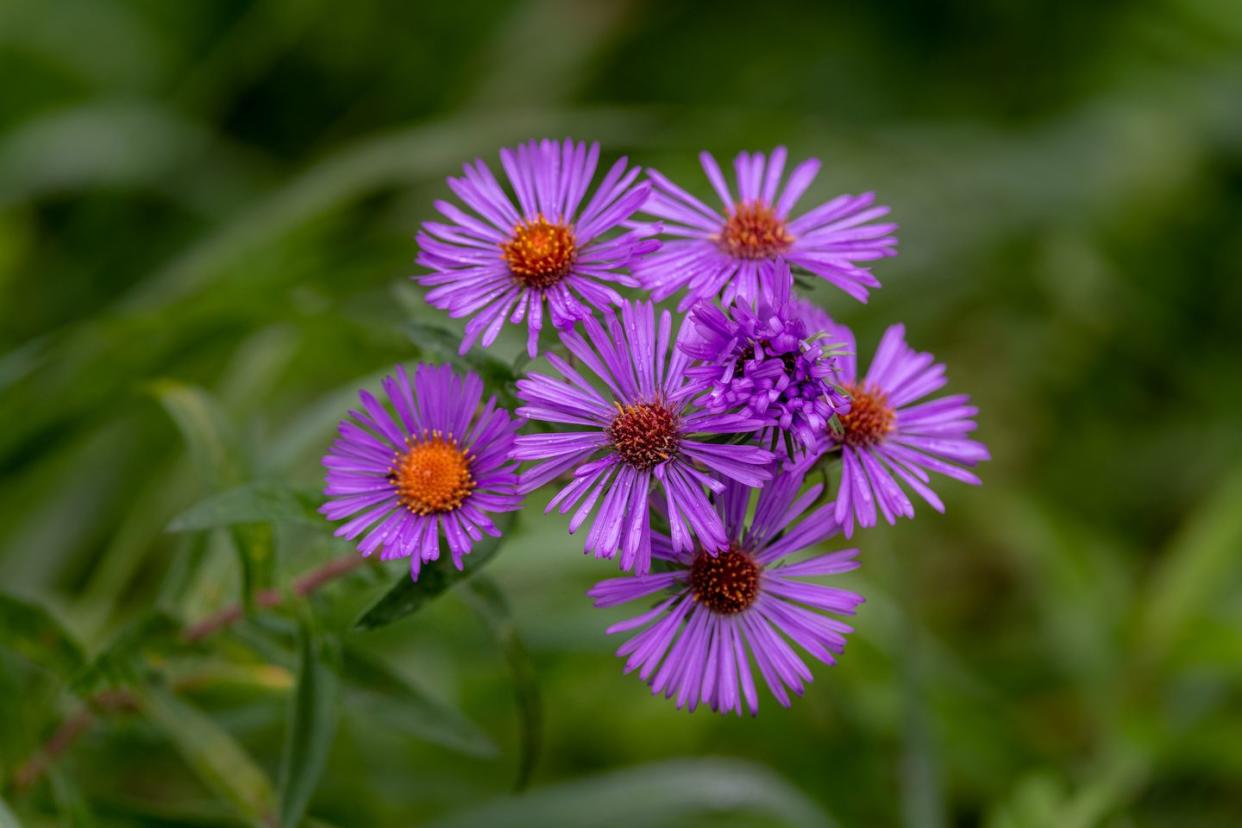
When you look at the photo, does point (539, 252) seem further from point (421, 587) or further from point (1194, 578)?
point (1194, 578)

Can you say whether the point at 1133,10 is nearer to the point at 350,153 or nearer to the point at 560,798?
the point at 350,153

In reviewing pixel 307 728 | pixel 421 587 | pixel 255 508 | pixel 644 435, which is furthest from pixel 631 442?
pixel 307 728

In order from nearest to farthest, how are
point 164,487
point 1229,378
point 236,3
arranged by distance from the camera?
point 164,487
point 1229,378
point 236,3

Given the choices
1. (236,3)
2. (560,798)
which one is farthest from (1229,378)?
(236,3)

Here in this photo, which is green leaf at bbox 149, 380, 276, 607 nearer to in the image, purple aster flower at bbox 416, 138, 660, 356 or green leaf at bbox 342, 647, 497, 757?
green leaf at bbox 342, 647, 497, 757

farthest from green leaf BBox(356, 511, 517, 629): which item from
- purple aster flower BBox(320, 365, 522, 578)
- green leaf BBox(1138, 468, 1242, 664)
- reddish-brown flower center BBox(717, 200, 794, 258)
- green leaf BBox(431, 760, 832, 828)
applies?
green leaf BBox(1138, 468, 1242, 664)

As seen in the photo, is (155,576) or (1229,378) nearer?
(155,576)

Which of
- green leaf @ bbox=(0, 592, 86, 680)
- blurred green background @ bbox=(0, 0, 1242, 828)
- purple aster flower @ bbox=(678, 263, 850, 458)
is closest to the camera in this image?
purple aster flower @ bbox=(678, 263, 850, 458)

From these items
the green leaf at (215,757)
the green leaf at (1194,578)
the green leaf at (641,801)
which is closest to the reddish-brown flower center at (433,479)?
the green leaf at (215,757)
